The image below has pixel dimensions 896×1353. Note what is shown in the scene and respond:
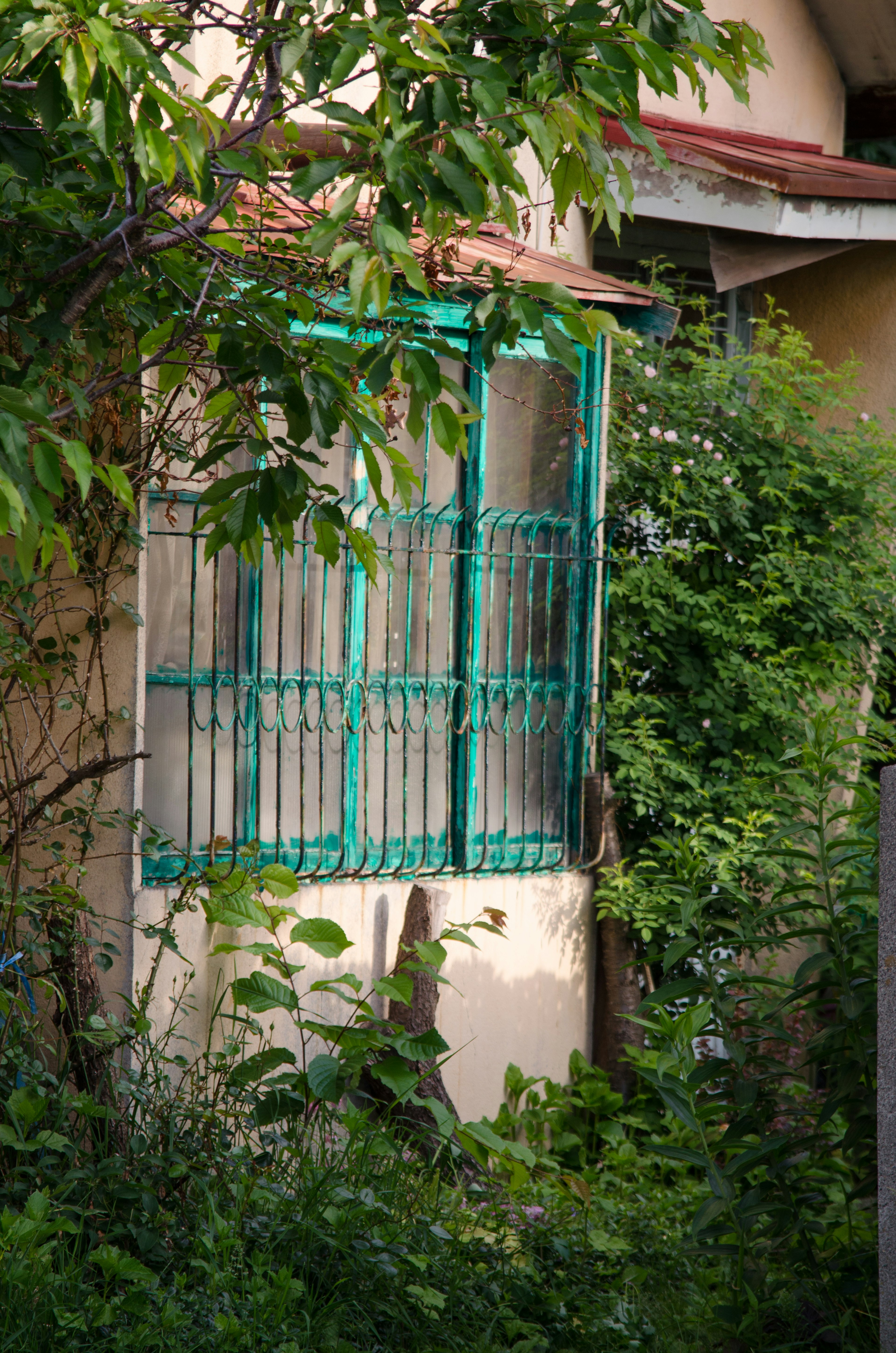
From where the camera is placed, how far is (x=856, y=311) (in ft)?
21.6

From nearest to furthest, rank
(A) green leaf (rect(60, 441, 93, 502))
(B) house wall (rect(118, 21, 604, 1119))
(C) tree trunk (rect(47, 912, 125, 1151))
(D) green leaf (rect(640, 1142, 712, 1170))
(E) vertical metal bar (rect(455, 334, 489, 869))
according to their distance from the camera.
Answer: (A) green leaf (rect(60, 441, 93, 502)) → (D) green leaf (rect(640, 1142, 712, 1170)) → (C) tree trunk (rect(47, 912, 125, 1151)) → (B) house wall (rect(118, 21, 604, 1119)) → (E) vertical metal bar (rect(455, 334, 489, 869))

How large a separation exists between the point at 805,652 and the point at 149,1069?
133 inches

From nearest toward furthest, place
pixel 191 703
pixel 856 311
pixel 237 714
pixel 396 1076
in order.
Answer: pixel 396 1076, pixel 191 703, pixel 237 714, pixel 856 311

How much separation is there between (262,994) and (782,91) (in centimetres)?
618

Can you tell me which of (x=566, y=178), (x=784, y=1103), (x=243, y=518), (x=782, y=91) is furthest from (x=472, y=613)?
(x=782, y=91)

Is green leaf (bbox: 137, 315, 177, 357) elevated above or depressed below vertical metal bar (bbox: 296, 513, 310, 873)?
above

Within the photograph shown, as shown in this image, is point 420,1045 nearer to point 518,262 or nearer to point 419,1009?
point 419,1009

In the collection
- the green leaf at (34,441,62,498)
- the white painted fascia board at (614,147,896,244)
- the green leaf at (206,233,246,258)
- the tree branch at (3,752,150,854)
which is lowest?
the tree branch at (3,752,150,854)

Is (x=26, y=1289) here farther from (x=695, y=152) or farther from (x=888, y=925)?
(x=695, y=152)

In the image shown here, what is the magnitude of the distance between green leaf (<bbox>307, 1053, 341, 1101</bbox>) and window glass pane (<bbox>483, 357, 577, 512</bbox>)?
229 cm

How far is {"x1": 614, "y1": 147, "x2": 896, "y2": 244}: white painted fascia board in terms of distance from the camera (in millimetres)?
5840

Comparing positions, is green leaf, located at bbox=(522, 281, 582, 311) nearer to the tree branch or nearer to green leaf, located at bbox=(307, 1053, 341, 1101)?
the tree branch

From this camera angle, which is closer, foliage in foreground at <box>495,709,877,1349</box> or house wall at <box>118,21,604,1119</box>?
foliage in foreground at <box>495,709,877,1349</box>

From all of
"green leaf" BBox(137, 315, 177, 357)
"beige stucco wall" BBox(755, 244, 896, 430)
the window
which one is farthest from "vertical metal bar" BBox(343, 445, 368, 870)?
"beige stucco wall" BBox(755, 244, 896, 430)
